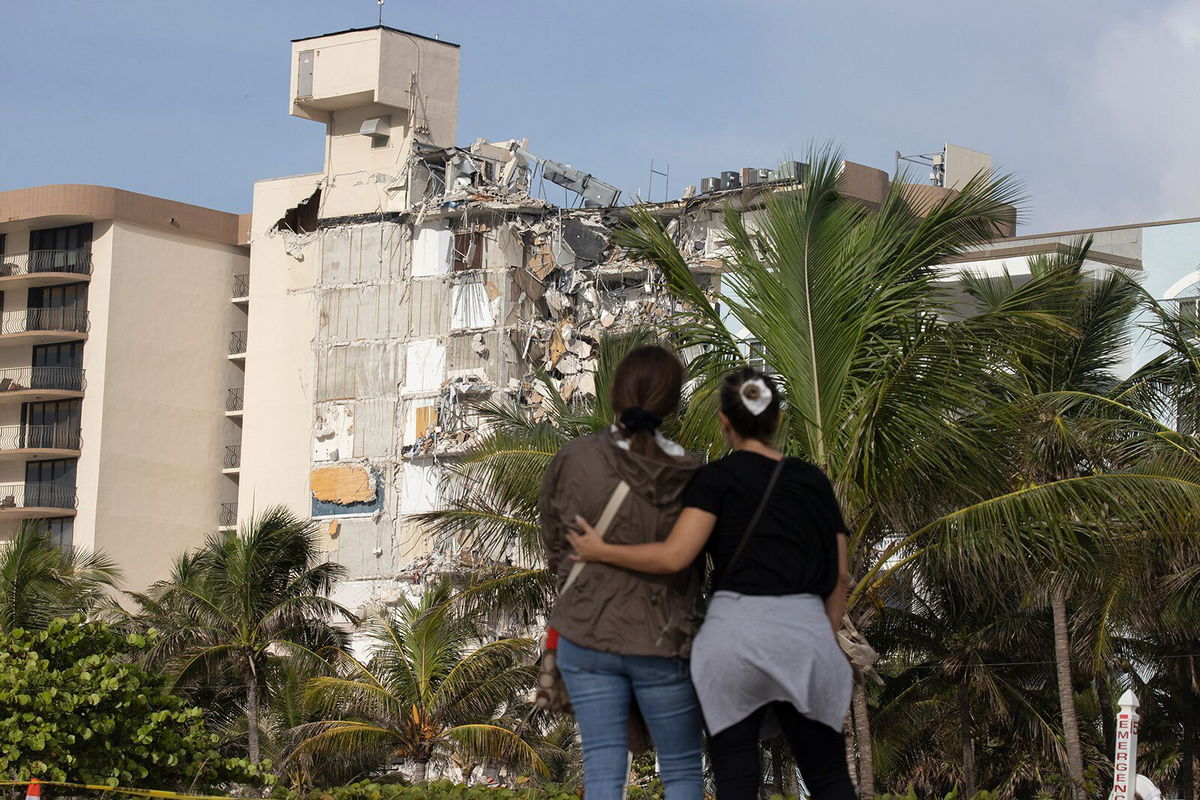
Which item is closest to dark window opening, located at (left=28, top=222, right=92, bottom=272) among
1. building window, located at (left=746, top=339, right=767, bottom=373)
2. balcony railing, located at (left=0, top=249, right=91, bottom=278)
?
balcony railing, located at (left=0, top=249, right=91, bottom=278)

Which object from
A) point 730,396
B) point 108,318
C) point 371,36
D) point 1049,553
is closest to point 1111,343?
point 1049,553

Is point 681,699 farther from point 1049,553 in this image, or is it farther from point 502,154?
point 502,154

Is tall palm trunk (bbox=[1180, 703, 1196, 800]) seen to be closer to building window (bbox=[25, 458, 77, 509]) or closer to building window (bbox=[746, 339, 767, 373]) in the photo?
building window (bbox=[746, 339, 767, 373])

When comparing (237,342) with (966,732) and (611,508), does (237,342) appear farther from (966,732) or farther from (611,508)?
(611,508)

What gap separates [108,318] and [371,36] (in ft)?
45.3

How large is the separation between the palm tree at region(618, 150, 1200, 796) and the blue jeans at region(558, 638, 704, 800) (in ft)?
28.2

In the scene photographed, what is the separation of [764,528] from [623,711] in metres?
0.76

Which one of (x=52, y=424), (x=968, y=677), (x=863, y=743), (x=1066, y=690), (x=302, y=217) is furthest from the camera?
(x=52, y=424)

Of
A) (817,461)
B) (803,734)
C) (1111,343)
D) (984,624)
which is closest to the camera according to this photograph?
(803,734)

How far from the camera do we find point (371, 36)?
52844mm

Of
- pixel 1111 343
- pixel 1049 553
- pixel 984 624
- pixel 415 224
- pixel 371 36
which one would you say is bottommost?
pixel 984 624

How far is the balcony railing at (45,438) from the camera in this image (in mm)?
56250

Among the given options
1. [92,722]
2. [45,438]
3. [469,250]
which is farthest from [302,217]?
[92,722]

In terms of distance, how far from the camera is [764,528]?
5.21 metres
